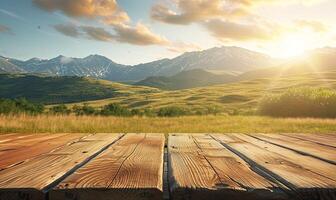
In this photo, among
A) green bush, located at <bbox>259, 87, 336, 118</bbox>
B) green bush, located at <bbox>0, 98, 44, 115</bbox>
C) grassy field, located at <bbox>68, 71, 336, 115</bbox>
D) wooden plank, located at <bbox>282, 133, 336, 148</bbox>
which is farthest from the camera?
grassy field, located at <bbox>68, 71, 336, 115</bbox>

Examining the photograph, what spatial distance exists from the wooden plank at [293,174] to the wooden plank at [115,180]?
0.64 meters

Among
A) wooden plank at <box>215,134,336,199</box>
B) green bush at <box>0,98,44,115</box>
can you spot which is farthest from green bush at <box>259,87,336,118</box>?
wooden plank at <box>215,134,336,199</box>

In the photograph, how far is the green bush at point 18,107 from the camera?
2755cm

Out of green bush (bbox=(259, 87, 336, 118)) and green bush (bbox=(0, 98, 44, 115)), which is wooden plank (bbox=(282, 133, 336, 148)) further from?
green bush (bbox=(259, 87, 336, 118))

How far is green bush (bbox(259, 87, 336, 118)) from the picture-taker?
137 ft

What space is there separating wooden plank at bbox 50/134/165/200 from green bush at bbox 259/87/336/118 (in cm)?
4335

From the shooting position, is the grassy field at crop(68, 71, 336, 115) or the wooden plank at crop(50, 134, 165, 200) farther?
the grassy field at crop(68, 71, 336, 115)

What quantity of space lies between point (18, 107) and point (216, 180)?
33.1m

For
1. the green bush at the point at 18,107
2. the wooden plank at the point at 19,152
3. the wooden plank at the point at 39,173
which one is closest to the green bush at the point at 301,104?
the green bush at the point at 18,107

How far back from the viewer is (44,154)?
98.7 inches

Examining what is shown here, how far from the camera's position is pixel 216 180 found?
1629 mm

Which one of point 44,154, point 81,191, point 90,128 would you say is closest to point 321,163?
point 81,191

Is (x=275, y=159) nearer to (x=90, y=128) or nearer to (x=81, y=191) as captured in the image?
(x=81, y=191)

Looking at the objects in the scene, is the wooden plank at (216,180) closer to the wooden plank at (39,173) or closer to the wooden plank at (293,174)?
the wooden plank at (293,174)
